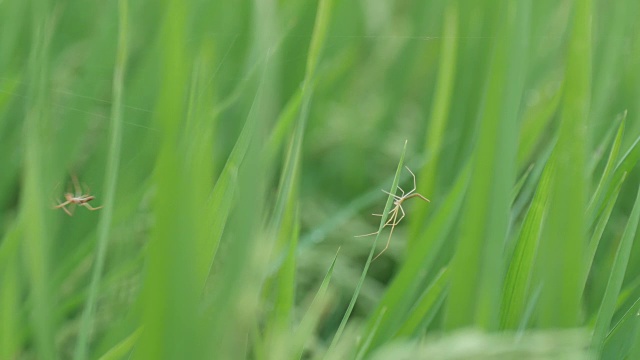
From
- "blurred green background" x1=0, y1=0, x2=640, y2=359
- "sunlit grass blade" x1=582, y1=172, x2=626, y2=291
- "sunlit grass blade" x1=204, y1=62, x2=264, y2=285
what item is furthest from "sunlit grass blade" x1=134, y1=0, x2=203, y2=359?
"sunlit grass blade" x1=582, y1=172, x2=626, y2=291

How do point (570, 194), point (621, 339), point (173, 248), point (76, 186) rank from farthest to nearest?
point (76, 186) < point (621, 339) < point (570, 194) < point (173, 248)

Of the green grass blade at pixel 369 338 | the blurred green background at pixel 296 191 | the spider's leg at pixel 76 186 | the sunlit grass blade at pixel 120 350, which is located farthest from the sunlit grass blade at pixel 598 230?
the spider's leg at pixel 76 186

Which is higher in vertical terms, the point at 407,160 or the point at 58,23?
the point at 58,23

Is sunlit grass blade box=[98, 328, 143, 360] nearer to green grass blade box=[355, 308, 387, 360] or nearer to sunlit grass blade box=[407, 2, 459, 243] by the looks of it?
green grass blade box=[355, 308, 387, 360]

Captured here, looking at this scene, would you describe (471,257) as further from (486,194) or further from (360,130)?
(360,130)

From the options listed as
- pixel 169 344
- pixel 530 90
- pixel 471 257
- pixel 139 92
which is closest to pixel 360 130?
pixel 530 90

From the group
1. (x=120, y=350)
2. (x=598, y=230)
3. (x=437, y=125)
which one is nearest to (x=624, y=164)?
(x=598, y=230)

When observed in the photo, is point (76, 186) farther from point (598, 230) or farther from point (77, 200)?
point (598, 230)
